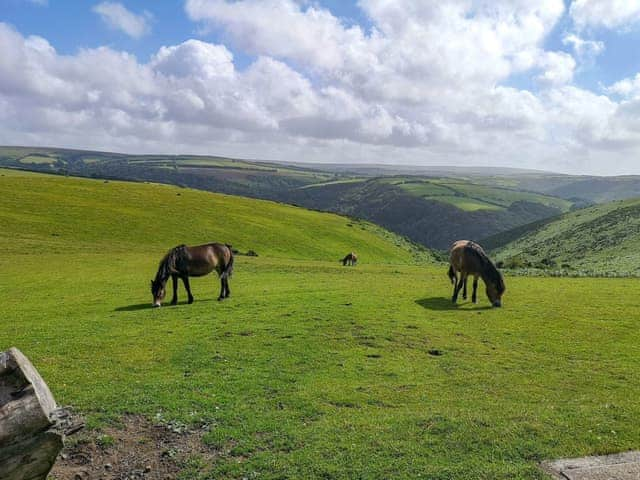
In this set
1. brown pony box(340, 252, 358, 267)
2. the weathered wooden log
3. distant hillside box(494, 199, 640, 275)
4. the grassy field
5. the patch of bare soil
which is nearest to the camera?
the weathered wooden log

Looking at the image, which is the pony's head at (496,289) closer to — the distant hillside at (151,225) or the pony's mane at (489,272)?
the pony's mane at (489,272)

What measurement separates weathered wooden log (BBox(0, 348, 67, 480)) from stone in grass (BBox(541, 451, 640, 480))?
7.98 m

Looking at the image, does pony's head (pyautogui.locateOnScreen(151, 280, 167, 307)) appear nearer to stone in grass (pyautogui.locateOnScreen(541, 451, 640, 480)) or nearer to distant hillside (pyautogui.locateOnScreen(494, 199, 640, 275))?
stone in grass (pyautogui.locateOnScreen(541, 451, 640, 480))

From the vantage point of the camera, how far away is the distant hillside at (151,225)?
4788 centimetres

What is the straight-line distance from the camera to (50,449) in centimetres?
566

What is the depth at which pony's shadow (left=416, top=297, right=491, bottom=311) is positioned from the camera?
2167 cm

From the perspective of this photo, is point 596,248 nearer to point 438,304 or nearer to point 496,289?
point 496,289

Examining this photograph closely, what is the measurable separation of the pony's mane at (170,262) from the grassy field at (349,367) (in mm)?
1635

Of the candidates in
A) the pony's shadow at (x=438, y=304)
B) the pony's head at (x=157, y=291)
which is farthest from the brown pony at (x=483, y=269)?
the pony's head at (x=157, y=291)

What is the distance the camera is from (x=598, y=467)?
7.95 meters

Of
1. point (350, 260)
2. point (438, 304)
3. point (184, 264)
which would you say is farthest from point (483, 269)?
point (350, 260)

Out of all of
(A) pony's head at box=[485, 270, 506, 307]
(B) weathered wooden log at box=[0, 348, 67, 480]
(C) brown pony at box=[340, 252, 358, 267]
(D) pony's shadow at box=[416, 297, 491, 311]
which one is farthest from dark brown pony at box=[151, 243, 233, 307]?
(C) brown pony at box=[340, 252, 358, 267]

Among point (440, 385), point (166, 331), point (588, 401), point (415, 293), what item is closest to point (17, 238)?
point (166, 331)

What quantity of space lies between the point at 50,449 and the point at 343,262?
4360 centimetres
